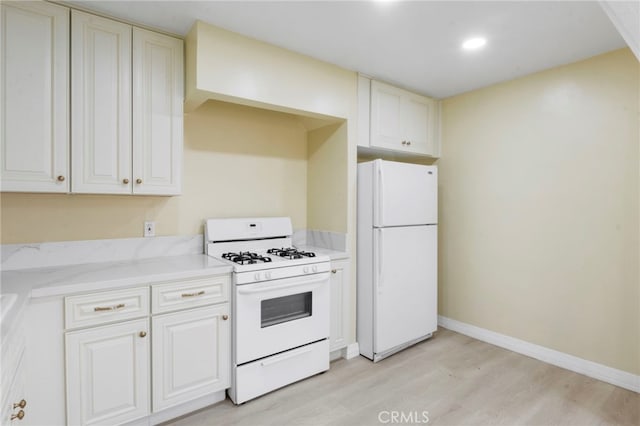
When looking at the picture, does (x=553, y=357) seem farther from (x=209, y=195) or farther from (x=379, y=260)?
(x=209, y=195)

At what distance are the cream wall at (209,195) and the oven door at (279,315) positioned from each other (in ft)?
2.67

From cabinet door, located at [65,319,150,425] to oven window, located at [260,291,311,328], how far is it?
727mm

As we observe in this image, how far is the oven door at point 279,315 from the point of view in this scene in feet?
7.06

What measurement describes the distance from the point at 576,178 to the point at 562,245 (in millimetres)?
539

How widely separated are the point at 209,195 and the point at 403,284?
1808 mm

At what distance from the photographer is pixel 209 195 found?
8.86 feet

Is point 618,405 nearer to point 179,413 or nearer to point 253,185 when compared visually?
point 179,413

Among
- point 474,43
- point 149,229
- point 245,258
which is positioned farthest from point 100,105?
point 474,43

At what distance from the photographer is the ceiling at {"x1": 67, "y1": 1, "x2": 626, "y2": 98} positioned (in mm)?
Result: 1922

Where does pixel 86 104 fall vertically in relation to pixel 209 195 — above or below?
above

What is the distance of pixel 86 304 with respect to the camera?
1.71 metres

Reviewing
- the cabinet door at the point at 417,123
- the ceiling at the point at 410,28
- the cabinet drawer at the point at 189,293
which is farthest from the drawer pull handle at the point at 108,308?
the cabinet door at the point at 417,123

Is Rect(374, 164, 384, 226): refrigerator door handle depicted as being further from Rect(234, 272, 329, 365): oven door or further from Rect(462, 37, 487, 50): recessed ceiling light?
Rect(462, 37, 487, 50): recessed ceiling light

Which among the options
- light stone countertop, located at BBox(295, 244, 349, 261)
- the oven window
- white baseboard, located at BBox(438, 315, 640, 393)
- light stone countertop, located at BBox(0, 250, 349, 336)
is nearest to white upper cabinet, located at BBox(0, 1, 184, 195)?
light stone countertop, located at BBox(0, 250, 349, 336)
